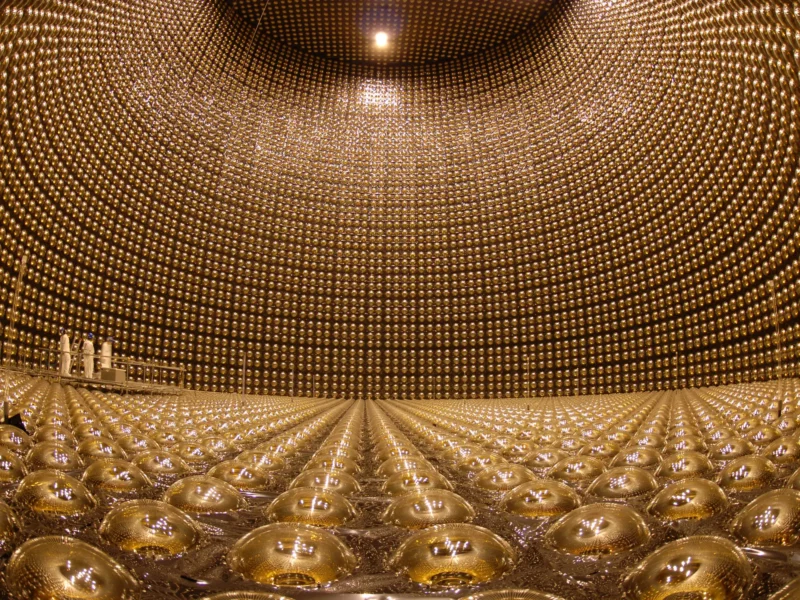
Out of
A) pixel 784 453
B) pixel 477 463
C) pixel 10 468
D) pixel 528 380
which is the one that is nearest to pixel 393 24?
pixel 528 380

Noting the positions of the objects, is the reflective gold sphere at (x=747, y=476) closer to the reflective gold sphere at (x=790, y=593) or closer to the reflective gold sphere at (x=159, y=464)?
the reflective gold sphere at (x=790, y=593)

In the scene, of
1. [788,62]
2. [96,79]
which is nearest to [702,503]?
[788,62]

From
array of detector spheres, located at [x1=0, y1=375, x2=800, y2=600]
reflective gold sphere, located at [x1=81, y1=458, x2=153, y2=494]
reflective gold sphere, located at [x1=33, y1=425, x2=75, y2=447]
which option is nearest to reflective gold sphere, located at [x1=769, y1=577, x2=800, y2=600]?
array of detector spheres, located at [x1=0, y1=375, x2=800, y2=600]

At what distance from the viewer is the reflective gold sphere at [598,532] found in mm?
927

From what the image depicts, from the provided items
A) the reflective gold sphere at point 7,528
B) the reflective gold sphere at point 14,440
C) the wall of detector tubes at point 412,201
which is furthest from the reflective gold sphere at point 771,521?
the wall of detector tubes at point 412,201

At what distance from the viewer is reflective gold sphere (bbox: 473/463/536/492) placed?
1517 mm

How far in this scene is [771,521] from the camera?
93 centimetres

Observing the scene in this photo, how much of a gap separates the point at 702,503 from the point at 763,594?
43 centimetres

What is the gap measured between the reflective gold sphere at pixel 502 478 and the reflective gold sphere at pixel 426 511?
1.12ft

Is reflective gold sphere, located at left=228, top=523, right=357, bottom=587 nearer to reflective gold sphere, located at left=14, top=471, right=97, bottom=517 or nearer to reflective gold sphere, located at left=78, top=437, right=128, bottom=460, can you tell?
reflective gold sphere, located at left=14, top=471, right=97, bottom=517

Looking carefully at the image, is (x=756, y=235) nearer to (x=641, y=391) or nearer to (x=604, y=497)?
(x=641, y=391)

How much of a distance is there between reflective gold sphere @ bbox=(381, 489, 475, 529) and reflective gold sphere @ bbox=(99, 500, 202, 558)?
1.15 ft

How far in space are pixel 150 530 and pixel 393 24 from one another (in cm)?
1450

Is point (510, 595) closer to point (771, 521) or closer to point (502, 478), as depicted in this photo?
point (771, 521)
